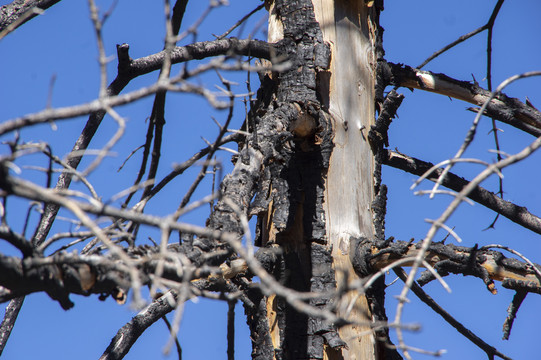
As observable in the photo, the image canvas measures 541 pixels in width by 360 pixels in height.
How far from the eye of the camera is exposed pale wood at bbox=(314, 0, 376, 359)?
2.75m

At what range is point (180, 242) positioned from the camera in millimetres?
1920

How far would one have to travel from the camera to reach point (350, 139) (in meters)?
2.96

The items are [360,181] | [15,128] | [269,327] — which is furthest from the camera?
[360,181]

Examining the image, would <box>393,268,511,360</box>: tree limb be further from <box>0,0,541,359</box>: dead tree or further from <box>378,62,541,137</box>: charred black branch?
<box>378,62,541,137</box>: charred black branch

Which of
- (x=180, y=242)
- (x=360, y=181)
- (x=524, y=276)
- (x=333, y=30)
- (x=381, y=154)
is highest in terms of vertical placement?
(x=333, y=30)

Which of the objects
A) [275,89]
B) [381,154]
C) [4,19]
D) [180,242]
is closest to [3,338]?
[180,242]

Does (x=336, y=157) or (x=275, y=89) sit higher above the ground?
(x=275, y=89)

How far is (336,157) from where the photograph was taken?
290cm

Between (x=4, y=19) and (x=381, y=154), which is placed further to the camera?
(x=381, y=154)

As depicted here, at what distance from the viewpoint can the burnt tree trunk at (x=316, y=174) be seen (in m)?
2.66

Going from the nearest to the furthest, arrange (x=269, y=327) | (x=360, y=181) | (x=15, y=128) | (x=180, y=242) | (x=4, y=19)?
1. (x=15, y=128)
2. (x=180, y=242)
3. (x=4, y=19)
4. (x=269, y=327)
5. (x=360, y=181)

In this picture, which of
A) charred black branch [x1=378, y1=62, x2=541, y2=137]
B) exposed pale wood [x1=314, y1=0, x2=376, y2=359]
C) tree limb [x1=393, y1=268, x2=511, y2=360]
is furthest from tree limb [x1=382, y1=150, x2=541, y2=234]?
tree limb [x1=393, y1=268, x2=511, y2=360]

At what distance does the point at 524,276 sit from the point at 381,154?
3.11ft

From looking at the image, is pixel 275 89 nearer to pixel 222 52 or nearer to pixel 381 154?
pixel 222 52
